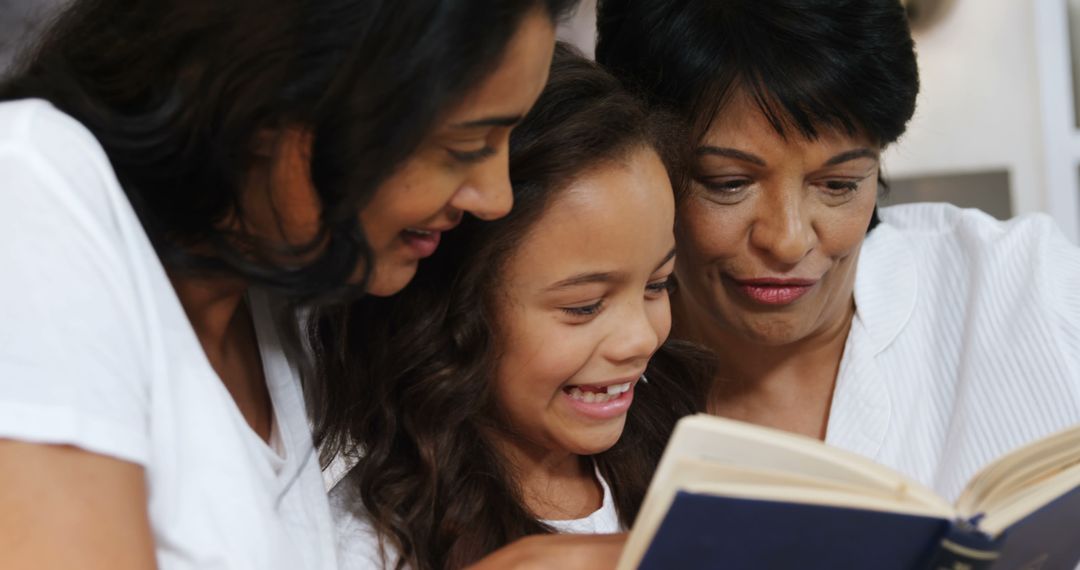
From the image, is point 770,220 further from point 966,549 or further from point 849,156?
point 966,549

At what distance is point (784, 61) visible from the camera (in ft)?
5.81

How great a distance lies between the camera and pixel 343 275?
1218 mm

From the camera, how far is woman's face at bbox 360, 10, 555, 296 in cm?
118

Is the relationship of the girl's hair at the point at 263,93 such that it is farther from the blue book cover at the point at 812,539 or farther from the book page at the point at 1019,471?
the book page at the point at 1019,471

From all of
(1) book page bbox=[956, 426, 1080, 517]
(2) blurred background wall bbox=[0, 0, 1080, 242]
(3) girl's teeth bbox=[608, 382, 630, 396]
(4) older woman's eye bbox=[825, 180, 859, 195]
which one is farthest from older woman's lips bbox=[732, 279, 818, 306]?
(2) blurred background wall bbox=[0, 0, 1080, 242]

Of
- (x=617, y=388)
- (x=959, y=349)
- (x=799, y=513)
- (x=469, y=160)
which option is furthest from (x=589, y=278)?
(x=959, y=349)

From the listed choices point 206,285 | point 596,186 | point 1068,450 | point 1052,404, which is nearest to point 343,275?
point 206,285

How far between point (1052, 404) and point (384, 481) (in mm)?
1020

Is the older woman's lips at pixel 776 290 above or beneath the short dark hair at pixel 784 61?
beneath

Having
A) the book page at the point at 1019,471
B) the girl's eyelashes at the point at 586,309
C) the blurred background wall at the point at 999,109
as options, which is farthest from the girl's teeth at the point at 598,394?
the blurred background wall at the point at 999,109

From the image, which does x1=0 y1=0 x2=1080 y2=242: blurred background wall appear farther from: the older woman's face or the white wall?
the older woman's face

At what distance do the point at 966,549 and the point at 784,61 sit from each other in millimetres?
917

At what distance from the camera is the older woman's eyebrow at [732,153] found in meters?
1.76

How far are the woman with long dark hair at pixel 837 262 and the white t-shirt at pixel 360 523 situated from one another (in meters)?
0.43
